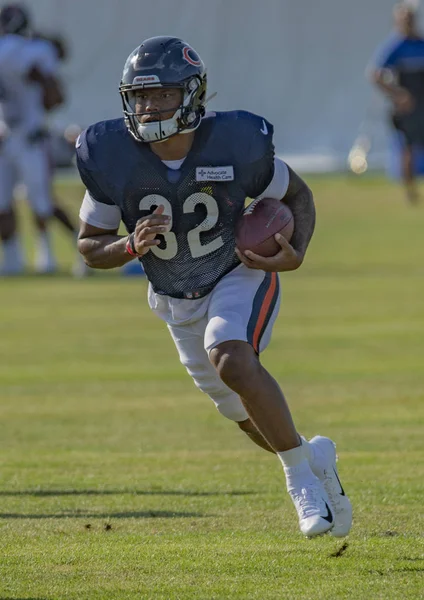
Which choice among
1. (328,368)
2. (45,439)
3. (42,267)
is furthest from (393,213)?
(45,439)

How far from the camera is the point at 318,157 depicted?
33.1 metres

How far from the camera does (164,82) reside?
5453mm

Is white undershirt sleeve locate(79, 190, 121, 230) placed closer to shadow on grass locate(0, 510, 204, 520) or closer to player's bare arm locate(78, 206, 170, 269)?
player's bare arm locate(78, 206, 170, 269)

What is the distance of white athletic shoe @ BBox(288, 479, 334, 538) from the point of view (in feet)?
16.2

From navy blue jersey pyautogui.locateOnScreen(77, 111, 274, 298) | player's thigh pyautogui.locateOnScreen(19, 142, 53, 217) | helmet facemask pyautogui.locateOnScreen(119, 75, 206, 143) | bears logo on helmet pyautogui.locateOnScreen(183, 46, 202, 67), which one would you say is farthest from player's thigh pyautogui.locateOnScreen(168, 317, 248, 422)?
player's thigh pyautogui.locateOnScreen(19, 142, 53, 217)

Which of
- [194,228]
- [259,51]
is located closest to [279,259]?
[194,228]

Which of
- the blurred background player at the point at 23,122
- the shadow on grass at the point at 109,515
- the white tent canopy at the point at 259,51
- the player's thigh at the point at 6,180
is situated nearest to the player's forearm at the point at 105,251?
the shadow on grass at the point at 109,515

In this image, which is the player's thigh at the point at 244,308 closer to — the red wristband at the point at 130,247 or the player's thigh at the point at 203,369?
the player's thigh at the point at 203,369

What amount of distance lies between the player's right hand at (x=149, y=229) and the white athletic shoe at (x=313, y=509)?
102 centimetres

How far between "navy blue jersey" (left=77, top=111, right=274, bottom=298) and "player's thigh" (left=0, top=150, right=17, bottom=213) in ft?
36.7

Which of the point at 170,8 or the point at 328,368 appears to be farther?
the point at 170,8

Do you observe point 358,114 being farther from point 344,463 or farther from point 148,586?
point 148,586

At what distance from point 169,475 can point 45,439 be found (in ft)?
4.17

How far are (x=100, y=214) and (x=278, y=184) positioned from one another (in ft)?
2.30
